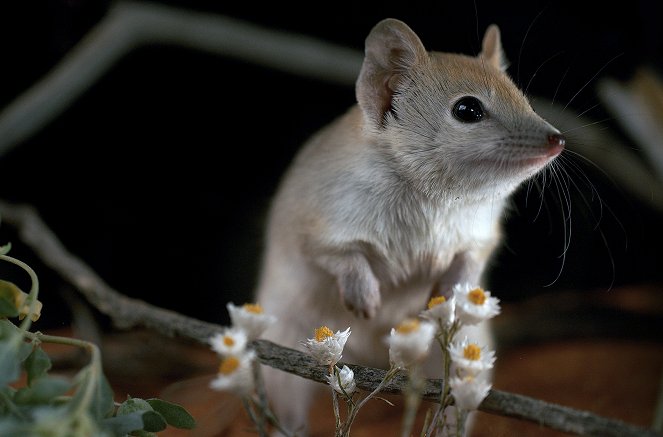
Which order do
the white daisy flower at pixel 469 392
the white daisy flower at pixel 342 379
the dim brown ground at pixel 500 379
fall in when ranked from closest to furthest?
the white daisy flower at pixel 469 392, the white daisy flower at pixel 342 379, the dim brown ground at pixel 500 379

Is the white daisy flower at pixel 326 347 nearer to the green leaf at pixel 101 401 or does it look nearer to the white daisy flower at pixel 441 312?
the white daisy flower at pixel 441 312

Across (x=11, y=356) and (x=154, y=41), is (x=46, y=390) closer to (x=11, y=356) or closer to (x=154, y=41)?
(x=11, y=356)

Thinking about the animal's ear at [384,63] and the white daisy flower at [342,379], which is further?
the animal's ear at [384,63]

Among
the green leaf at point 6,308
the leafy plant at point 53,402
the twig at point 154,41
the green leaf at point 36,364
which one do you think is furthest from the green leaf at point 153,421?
the twig at point 154,41

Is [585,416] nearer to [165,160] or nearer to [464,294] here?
[464,294]

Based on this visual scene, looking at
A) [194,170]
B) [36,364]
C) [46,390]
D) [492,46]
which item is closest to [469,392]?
[46,390]

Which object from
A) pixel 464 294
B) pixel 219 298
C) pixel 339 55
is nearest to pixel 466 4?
pixel 339 55

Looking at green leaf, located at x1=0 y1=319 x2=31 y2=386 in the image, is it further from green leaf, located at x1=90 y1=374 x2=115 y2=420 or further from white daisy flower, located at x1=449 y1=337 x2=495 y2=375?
white daisy flower, located at x1=449 y1=337 x2=495 y2=375
